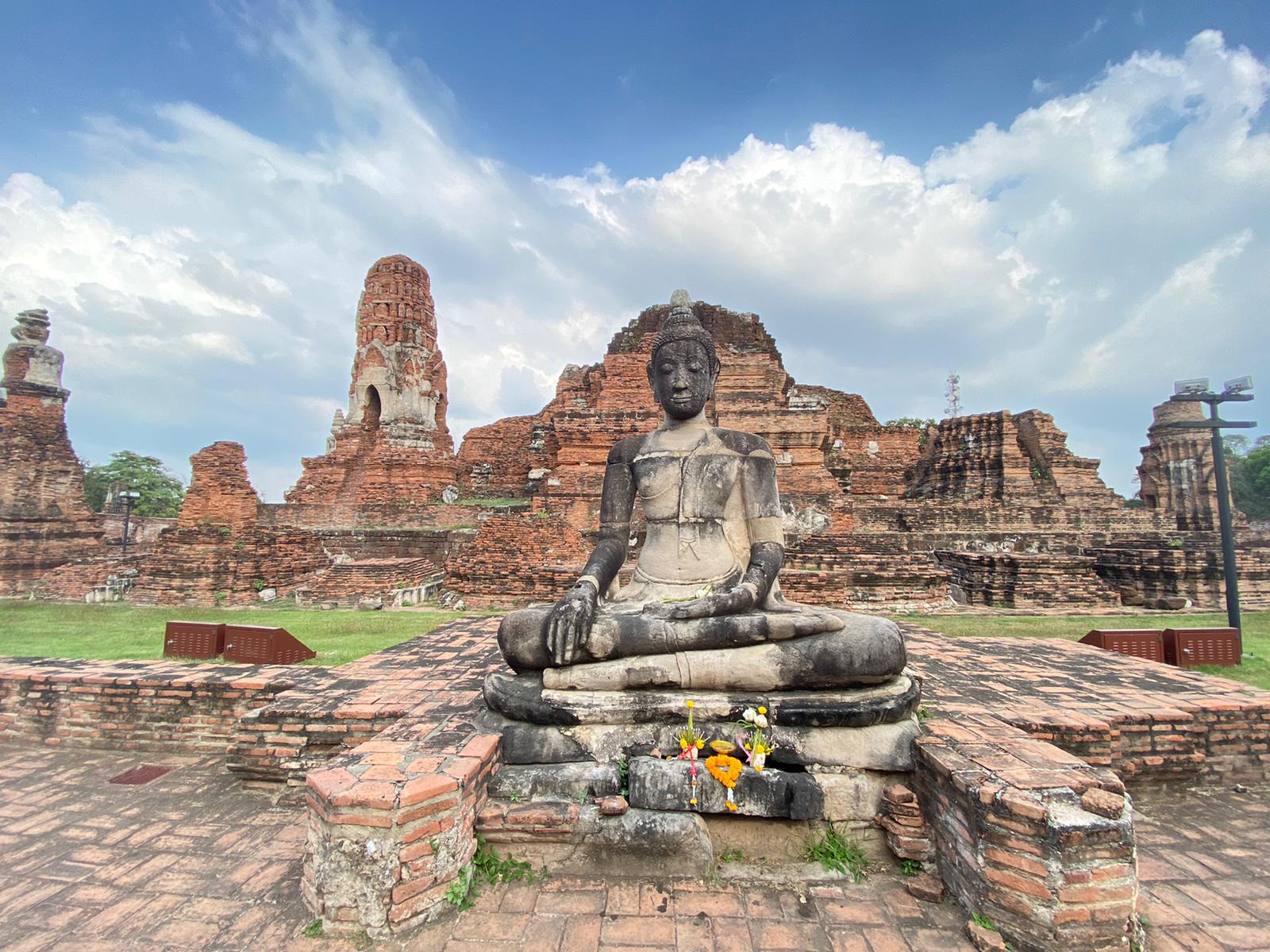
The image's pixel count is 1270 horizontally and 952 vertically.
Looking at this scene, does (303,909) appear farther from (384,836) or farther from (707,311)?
(707,311)

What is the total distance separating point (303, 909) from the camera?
239 cm

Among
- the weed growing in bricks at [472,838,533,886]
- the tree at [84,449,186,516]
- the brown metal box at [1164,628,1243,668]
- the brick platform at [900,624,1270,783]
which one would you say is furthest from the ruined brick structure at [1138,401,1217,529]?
the tree at [84,449,186,516]

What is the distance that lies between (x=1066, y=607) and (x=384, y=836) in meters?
11.2

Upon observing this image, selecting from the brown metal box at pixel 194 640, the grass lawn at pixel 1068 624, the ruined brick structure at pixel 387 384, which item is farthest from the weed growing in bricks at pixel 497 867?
the ruined brick structure at pixel 387 384

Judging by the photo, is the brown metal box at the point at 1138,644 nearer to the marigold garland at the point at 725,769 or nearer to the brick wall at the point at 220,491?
the marigold garland at the point at 725,769

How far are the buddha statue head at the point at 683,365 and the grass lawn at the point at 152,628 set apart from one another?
4.23 meters

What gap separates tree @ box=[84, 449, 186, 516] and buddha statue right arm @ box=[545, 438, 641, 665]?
40652 mm

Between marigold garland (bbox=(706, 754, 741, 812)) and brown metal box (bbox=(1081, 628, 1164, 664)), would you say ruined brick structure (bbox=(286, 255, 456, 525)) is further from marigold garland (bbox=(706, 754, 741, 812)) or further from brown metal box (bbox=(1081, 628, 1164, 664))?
marigold garland (bbox=(706, 754, 741, 812))

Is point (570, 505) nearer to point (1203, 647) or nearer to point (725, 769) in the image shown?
point (1203, 647)

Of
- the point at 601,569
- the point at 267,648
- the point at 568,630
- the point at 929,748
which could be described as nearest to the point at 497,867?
the point at 568,630

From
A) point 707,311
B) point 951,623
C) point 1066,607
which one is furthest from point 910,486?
point 951,623

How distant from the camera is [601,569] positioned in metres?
3.72

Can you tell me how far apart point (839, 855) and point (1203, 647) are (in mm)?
5539

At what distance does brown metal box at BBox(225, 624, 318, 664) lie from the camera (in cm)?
554
